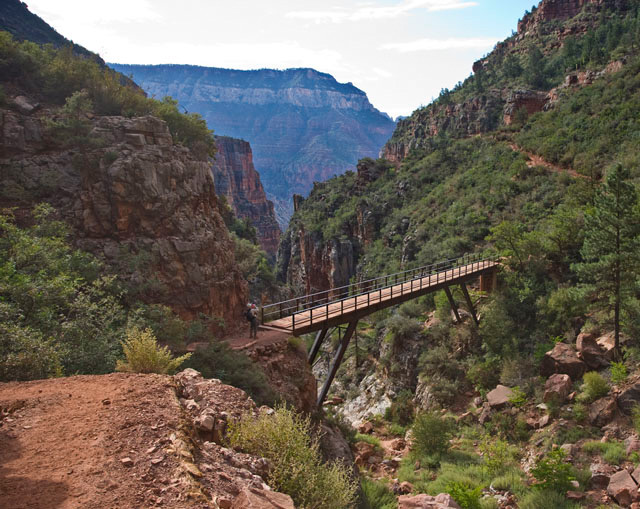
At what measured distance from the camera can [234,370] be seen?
472 inches

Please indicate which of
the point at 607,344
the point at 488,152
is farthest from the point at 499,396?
the point at 488,152

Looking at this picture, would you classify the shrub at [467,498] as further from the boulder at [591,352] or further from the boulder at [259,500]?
the boulder at [591,352]

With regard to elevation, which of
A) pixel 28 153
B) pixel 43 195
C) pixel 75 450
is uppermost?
pixel 28 153

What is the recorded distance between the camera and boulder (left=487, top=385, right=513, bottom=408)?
1549 cm

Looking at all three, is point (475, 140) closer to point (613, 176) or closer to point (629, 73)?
point (629, 73)

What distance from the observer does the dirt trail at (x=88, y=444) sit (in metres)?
4.02

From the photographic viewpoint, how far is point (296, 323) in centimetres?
1407

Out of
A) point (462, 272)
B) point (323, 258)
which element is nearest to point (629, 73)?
→ point (462, 272)

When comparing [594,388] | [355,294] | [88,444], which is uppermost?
[355,294]

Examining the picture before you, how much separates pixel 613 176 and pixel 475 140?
41.4 m

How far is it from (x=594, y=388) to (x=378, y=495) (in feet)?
27.7

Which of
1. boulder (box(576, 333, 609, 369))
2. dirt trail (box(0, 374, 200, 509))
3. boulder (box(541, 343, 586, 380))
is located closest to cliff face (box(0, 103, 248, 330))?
dirt trail (box(0, 374, 200, 509))

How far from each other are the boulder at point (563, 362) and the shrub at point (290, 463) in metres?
12.8

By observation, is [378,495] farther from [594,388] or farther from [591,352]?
[591,352]
